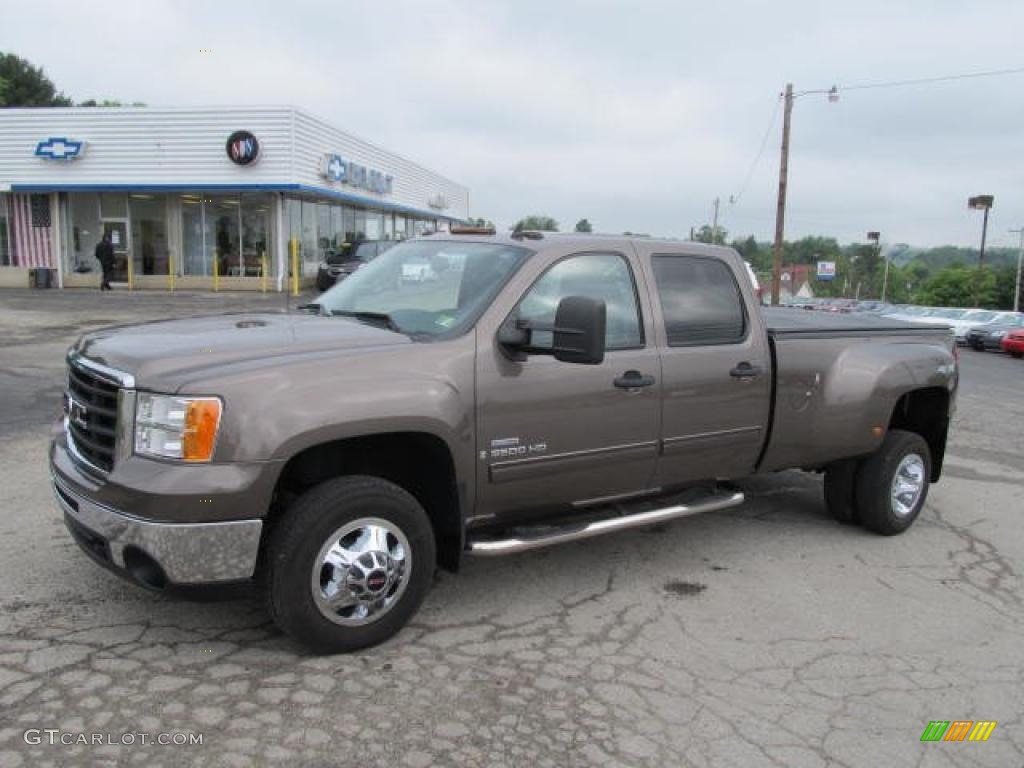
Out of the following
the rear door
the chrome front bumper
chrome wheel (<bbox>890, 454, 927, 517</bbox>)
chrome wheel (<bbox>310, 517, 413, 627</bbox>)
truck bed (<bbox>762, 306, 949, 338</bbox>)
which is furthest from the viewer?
chrome wheel (<bbox>890, 454, 927, 517</bbox>)

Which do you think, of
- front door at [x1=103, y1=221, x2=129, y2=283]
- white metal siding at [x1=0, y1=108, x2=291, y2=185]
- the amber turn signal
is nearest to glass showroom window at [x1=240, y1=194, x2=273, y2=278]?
white metal siding at [x1=0, y1=108, x2=291, y2=185]

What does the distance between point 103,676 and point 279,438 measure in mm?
1189

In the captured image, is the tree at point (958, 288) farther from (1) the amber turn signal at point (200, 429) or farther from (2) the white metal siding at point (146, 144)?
(1) the amber turn signal at point (200, 429)

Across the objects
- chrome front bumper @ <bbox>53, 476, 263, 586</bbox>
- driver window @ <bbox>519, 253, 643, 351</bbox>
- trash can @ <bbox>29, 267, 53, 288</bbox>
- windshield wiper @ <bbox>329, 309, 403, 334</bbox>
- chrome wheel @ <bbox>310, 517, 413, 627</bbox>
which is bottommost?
chrome wheel @ <bbox>310, 517, 413, 627</bbox>

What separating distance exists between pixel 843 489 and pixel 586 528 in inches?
94.7

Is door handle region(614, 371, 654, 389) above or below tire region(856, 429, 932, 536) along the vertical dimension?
above

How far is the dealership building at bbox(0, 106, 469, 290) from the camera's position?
26109 millimetres

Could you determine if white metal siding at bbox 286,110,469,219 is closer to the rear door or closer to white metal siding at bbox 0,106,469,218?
white metal siding at bbox 0,106,469,218

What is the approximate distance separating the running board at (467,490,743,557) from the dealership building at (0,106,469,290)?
22542 millimetres

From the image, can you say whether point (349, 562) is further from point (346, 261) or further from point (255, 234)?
point (255, 234)

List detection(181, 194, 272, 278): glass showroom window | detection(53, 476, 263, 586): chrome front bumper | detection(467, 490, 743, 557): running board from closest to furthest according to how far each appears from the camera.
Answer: detection(53, 476, 263, 586): chrome front bumper, detection(467, 490, 743, 557): running board, detection(181, 194, 272, 278): glass showroom window

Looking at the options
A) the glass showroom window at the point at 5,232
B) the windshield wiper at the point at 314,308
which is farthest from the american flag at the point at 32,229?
the windshield wiper at the point at 314,308

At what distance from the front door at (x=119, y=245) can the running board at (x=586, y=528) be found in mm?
27188

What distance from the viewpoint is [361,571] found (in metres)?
3.57
